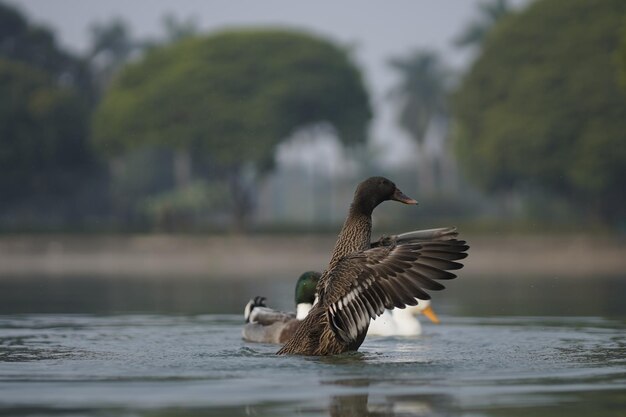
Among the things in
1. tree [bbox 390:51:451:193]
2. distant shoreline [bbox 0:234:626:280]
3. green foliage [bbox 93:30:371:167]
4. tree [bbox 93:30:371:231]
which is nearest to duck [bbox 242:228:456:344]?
distant shoreline [bbox 0:234:626:280]

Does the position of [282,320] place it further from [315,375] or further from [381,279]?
[315,375]

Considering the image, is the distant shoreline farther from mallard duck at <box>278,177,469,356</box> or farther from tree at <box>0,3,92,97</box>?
mallard duck at <box>278,177,469,356</box>

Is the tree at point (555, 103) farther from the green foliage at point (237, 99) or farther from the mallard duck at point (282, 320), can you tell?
the mallard duck at point (282, 320)

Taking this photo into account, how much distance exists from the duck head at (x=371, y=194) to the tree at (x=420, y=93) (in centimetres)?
10814

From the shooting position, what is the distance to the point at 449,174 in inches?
5138

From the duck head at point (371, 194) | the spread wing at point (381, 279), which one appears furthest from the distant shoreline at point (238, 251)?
the spread wing at point (381, 279)

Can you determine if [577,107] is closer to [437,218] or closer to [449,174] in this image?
[437,218]

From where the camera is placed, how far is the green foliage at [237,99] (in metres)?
74.6

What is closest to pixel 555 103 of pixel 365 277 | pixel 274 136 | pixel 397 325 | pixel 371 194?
pixel 274 136

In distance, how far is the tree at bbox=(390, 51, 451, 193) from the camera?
393 ft

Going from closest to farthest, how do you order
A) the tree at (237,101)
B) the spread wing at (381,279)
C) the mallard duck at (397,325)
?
the spread wing at (381,279), the mallard duck at (397,325), the tree at (237,101)

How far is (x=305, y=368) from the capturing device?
10.4 metres

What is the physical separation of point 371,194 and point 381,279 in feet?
3.22

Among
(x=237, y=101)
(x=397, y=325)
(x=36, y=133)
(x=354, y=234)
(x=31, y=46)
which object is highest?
(x=31, y=46)
